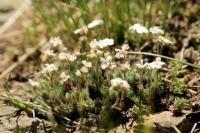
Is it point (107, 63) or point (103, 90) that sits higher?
point (107, 63)

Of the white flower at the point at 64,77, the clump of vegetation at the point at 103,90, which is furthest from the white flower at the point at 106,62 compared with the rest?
the white flower at the point at 64,77

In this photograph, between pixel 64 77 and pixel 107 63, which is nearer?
pixel 107 63

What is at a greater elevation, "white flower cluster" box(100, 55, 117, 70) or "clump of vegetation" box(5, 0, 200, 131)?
"white flower cluster" box(100, 55, 117, 70)

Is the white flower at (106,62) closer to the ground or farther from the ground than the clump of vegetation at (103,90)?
farther from the ground

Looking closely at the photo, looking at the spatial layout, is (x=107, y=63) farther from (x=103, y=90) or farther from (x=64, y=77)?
(x=64, y=77)

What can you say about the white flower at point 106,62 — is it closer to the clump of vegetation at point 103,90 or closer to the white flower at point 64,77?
the clump of vegetation at point 103,90

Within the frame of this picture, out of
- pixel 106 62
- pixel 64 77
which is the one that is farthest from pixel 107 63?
pixel 64 77

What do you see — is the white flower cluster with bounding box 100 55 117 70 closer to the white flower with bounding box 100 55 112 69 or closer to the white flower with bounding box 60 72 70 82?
the white flower with bounding box 100 55 112 69

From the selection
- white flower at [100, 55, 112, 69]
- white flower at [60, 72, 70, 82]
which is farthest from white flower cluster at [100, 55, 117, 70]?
white flower at [60, 72, 70, 82]

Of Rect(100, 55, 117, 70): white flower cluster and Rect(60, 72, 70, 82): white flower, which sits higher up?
Rect(100, 55, 117, 70): white flower cluster

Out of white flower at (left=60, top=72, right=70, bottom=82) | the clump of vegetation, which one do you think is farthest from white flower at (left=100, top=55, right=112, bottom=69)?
white flower at (left=60, top=72, right=70, bottom=82)

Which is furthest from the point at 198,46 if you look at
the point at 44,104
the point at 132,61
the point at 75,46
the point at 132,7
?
the point at 44,104

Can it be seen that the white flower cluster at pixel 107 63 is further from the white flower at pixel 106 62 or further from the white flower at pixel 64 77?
the white flower at pixel 64 77
